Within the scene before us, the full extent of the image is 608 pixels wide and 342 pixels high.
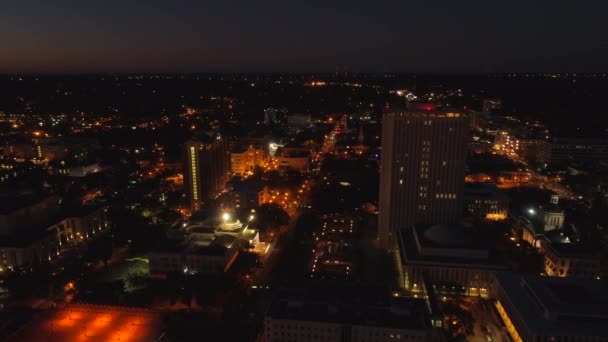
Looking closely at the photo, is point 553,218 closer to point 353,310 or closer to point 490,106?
point 353,310

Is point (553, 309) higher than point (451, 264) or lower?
higher

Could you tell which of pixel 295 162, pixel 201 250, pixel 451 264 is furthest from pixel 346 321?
pixel 295 162

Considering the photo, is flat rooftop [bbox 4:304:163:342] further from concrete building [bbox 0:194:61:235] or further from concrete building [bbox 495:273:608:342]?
concrete building [bbox 495:273:608:342]

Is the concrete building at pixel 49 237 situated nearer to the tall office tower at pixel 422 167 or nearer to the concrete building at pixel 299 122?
the tall office tower at pixel 422 167

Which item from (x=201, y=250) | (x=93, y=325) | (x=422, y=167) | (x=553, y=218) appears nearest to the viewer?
(x=93, y=325)

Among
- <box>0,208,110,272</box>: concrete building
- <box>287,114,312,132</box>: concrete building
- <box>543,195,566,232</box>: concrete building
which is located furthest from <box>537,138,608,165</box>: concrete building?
<box>0,208,110,272</box>: concrete building

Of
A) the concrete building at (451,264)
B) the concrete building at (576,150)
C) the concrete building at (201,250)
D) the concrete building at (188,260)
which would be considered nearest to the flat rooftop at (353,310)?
the concrete building at (451,264)

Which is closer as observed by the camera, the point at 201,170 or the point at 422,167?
the point at 422,167
